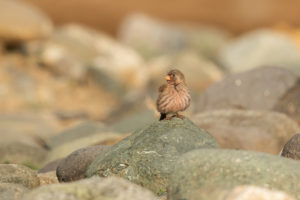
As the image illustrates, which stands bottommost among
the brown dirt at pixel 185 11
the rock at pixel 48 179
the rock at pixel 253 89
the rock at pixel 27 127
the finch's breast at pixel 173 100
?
the rock at pixel 48 179

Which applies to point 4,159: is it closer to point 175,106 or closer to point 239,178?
point 175,106

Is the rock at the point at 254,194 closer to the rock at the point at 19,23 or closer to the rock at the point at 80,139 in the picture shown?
the rock at the point at 80,139

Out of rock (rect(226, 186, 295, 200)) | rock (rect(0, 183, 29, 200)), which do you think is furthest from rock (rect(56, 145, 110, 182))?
rock (rect(226, 186, 295, 200))

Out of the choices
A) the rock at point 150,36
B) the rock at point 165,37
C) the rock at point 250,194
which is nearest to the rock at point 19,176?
the rock at point 250,194

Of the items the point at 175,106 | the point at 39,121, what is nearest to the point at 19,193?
the point at 175,106

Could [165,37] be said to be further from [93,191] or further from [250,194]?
[250,194]

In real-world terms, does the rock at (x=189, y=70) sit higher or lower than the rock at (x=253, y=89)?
higher
